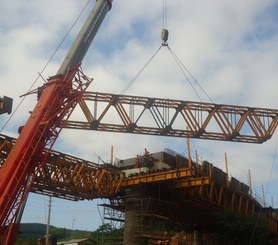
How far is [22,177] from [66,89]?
4.64 meters

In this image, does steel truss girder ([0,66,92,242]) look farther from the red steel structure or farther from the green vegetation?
the green vegetation

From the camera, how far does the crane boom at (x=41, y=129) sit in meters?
16.9

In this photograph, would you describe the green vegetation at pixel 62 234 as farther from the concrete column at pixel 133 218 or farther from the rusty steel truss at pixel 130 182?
the rusty steel truss at pixel 130 182

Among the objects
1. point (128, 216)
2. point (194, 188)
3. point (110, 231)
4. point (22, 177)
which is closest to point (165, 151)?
point (194, 188)

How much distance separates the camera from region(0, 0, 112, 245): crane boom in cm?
1686

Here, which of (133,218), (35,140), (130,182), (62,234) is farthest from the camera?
(62,234)

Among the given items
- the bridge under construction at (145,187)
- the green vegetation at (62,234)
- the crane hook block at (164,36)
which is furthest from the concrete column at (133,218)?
the crane hook block at (164,36)

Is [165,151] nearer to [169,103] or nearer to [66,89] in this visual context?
[169,103]

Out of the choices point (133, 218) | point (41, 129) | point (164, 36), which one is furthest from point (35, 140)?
point (133, 218)

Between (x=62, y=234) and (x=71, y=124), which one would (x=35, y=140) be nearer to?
(x=71, y=124)

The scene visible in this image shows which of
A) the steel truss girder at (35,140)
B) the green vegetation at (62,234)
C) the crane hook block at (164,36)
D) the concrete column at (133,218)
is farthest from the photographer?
the green vegetation at (62,234)

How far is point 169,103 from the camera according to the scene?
26.0 m

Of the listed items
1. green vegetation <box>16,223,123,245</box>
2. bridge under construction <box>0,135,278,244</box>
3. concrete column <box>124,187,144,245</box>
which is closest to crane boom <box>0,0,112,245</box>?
bridge under construction <box>0,135,278,244</box>

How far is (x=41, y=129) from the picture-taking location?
1850 cm
